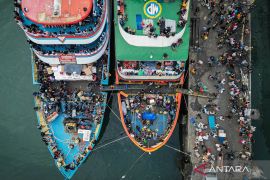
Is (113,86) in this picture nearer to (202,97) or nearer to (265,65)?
(202,97)

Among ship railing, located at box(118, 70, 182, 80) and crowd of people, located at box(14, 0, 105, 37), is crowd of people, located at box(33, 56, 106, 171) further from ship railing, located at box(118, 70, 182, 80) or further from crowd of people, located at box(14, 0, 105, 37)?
crowd of people, located at box(14, 0, 105, 37)

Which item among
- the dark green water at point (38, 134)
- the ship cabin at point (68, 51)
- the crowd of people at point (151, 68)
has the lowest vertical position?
the dark green water at point (38, 134)

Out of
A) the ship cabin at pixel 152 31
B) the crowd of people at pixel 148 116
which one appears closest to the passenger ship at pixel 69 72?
the ship cabin at pixel 152 31

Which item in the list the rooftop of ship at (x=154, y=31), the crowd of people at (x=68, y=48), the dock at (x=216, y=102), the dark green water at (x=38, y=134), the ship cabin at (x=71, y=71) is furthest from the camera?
the dark green water at (x=38, y=134)

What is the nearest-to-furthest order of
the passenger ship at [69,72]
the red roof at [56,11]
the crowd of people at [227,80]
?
the red roof at [56,11], the passenger ship at [69,72], the crowd of people at [227,80]

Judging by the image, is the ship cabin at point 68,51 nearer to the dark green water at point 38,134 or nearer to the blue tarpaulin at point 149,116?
the dark green water at point 38,134

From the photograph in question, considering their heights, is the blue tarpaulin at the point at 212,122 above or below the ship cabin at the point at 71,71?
below
